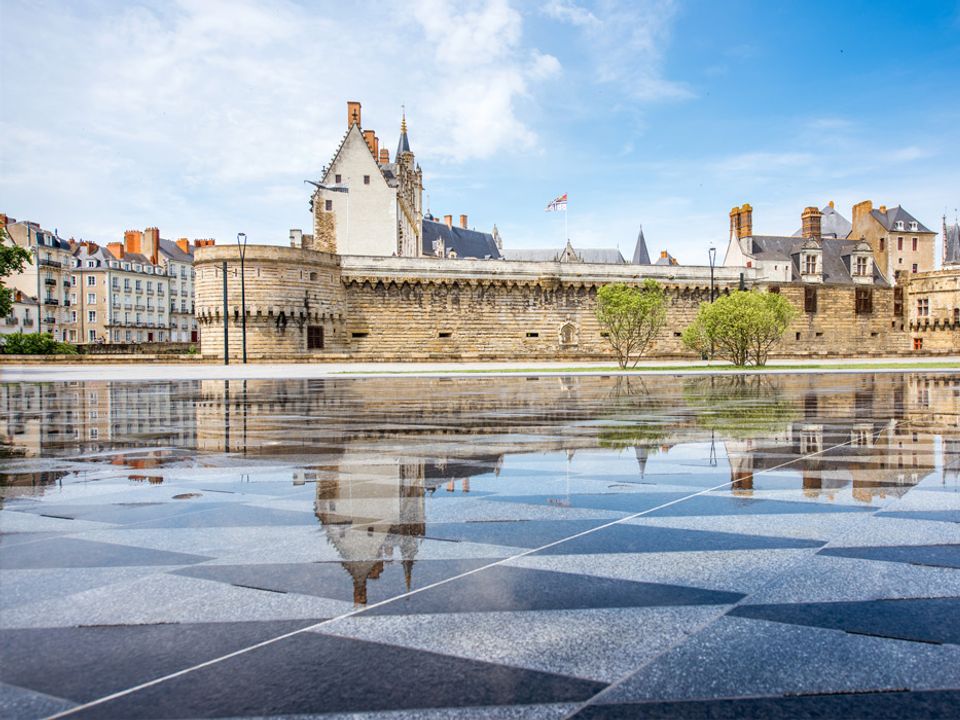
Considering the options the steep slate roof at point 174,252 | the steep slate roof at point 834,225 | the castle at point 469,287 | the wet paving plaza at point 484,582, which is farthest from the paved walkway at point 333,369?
the steep slate roof at point 174,252

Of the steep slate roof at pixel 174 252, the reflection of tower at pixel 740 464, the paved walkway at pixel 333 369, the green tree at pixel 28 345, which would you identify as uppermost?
the steep slate roof at pixel 174 252

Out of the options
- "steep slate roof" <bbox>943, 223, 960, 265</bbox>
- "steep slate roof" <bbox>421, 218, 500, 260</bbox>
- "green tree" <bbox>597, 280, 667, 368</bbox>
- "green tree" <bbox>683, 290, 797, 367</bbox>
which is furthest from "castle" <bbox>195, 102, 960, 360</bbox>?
"steep slate roof" <bbox>943, 223, 960, 265</bbox>

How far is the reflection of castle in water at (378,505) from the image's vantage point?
3.84 m

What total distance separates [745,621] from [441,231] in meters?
72.7

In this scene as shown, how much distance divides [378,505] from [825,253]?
63812 millimetres

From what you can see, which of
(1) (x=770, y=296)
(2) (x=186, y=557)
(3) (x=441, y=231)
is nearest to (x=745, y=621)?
(2) (x=186, y=557)

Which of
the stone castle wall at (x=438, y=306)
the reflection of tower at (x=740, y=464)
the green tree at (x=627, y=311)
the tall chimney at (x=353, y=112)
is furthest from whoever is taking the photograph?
the tall chimney at (x=353, y=112)

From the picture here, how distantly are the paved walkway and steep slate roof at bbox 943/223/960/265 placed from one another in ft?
137

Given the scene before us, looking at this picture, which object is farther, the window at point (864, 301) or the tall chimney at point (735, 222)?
the tall chimney at point (735, 222)

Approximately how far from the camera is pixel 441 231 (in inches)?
2926

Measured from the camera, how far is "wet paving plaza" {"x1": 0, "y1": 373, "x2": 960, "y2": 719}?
96.2 inches

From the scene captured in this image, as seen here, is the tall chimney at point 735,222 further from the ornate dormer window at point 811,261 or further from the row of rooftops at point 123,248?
the row of rooftops at point 123,248

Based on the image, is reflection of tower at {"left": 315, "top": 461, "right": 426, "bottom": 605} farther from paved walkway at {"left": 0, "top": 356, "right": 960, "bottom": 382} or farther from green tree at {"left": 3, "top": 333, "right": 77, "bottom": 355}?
A: green tree at {"left": 3, "top": 333, "right": 77, "bottom": 355}

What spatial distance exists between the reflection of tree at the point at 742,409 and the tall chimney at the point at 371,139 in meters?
41.0
